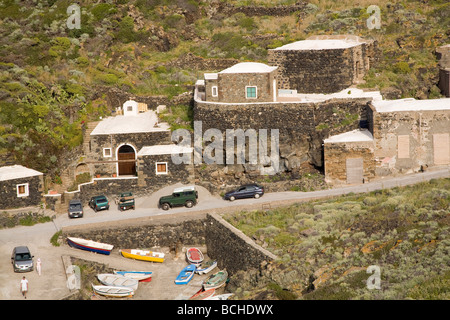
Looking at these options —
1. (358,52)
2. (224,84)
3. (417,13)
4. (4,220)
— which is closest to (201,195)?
(224,84)

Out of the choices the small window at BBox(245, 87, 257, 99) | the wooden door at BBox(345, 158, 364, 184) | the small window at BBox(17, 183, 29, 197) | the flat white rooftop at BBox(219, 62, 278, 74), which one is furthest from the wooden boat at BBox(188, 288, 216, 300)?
the flat white rooftop at BBox(219, 62, 278, 74)

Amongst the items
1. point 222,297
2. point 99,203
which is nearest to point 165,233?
point 99,203

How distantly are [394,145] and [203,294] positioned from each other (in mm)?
14941

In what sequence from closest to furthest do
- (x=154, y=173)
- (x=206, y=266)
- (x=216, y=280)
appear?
1. (x=216, y=280)
2. (x=206, y=266)
3. (x=154, y=173)

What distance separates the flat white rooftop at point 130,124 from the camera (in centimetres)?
5712

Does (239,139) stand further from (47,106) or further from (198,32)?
(198,32)

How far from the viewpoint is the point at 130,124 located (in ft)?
191

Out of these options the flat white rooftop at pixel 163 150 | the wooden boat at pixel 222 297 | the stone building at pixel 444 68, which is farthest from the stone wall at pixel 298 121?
the wooden boat at pixel 222 297

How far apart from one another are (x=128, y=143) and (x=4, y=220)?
9.58 metres

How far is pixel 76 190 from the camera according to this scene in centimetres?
5394

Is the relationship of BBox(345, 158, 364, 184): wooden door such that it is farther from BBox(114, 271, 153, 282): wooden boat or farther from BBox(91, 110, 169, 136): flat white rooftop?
BBox(114, 271, 153, 282): wooden boat

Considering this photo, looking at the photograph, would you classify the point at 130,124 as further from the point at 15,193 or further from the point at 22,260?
the point at 22,260

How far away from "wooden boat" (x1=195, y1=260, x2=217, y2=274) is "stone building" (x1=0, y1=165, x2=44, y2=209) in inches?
421
